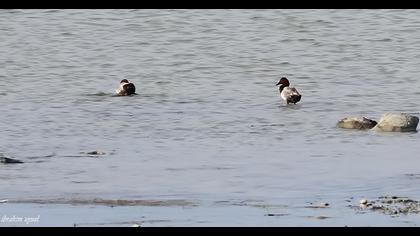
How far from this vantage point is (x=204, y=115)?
2214 centimetres

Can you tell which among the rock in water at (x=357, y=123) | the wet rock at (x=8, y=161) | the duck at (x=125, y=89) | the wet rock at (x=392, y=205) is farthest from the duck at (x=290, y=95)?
the wet rock at (x=392, y=205)

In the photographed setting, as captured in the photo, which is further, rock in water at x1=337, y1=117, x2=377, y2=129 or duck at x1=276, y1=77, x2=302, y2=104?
duck at x1=276, y1=77, x2=302, y2=104

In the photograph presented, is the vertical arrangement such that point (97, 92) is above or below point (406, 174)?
above

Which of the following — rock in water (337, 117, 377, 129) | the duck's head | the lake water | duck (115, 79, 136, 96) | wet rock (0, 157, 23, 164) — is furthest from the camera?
the duck's head

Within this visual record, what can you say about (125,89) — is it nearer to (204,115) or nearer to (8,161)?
(204,115)

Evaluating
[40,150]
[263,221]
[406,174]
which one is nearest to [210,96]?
[40,150]

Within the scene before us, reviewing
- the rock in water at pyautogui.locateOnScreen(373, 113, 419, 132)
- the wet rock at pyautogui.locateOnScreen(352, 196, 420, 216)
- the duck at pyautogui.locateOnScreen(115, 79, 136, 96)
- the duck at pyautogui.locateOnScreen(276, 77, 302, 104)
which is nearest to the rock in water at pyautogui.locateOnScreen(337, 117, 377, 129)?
the rock in water at pyautogui.locateOnScreen(373, 113, 419, 132)

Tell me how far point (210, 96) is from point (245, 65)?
434 cm

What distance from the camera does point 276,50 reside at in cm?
3109

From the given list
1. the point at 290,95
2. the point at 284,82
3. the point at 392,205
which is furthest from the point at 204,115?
the point at 392,205

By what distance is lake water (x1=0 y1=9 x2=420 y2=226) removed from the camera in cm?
1416

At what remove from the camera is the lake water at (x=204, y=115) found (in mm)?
14156

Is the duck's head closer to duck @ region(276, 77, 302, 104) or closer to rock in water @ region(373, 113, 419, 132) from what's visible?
duck @ region(276, 77, 302, 104)
